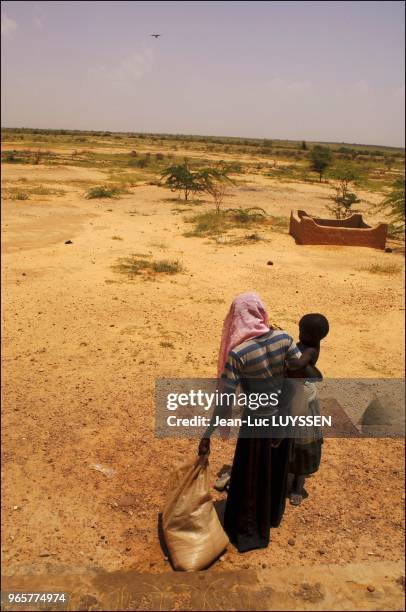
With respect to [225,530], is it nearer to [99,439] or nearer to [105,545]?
[105,545]

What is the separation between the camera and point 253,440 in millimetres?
2830

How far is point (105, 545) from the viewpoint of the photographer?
10.3ft

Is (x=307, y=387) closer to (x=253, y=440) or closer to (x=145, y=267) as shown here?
(x=253, y=440)

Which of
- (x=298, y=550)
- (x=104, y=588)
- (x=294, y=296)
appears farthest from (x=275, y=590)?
(x=294, y=296)

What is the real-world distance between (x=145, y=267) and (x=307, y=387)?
24.0 feet

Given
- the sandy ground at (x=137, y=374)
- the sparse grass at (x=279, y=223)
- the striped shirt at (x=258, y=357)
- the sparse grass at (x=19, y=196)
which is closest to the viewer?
the striped shirt at (x=258, y=357)

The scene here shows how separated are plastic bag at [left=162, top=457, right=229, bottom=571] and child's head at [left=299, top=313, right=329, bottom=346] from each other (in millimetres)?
1048

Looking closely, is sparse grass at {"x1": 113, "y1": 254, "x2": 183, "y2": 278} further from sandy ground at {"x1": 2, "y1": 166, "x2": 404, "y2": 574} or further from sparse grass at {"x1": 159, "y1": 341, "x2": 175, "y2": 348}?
sparse grass at {"x1": 159, "y1": 341, "x2": 175, "y2": 348}

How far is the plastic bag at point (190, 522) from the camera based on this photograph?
2.80m

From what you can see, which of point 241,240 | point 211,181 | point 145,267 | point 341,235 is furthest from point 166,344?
point 211,181

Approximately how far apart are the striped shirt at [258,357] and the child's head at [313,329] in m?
0.27

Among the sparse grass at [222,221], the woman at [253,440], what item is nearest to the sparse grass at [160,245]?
the sparse grass at [222,221]

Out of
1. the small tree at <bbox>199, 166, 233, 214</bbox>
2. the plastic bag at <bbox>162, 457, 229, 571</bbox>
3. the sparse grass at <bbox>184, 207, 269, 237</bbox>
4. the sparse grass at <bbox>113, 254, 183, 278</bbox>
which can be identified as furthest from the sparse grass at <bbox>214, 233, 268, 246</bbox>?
the plastic bag at <bbox>162, 457, 229, 571</bbox>

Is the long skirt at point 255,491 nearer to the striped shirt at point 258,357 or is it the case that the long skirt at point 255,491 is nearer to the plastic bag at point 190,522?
the plastic bag at point 190,522
